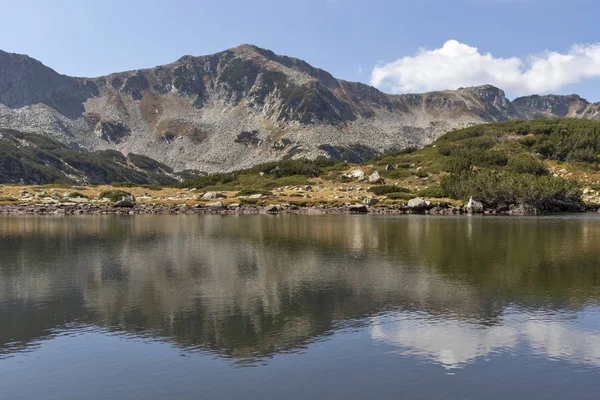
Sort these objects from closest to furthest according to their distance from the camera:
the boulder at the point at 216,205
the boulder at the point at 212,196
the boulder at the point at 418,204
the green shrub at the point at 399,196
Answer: the boulder at the point at 418,204 → the boulder at the point at 216,205 → the green shrub at the point at 399,196 → the boulder at the point at 212,196

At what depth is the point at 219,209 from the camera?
3969 inches

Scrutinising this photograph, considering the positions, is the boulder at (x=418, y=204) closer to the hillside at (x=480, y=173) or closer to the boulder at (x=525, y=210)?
the hillside at (x=480, y=173)

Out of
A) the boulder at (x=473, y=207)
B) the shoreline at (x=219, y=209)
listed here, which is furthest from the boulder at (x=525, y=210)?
the boulder at (x=473, y=207)

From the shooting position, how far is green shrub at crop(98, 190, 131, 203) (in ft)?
358

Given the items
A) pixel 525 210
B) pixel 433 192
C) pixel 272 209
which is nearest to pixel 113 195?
pixel 272 209

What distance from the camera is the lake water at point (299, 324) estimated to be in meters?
14.8

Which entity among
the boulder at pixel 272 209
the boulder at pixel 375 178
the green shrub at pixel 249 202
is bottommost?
the boulder at pixel 272 209

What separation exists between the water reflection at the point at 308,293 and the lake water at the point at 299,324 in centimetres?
12

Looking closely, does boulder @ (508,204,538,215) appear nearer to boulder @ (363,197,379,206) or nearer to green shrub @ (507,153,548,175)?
boulder @ (363,197,379,206)

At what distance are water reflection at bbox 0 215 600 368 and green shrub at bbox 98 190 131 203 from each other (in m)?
60.3

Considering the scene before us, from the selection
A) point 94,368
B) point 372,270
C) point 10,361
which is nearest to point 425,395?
point 94,368

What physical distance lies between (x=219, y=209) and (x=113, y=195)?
28464 millimetres

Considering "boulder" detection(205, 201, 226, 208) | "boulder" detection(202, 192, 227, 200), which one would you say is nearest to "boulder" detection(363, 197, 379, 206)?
"boulder" detection(205, 201, 226, 208)

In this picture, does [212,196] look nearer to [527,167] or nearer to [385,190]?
[385,190]
